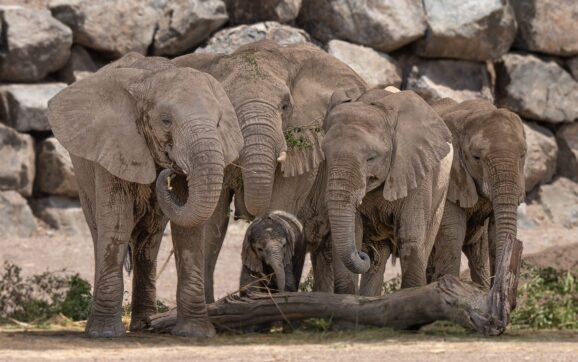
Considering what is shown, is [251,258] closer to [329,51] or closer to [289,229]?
[289,229]

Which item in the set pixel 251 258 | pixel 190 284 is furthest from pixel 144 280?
pixel 190 284

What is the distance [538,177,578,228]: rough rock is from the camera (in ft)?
64.2

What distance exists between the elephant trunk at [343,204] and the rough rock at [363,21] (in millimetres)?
8924

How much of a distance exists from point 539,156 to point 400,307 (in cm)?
980

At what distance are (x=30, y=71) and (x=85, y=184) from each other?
772cm

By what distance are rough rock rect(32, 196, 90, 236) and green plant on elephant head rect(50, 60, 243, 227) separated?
25.7 feet

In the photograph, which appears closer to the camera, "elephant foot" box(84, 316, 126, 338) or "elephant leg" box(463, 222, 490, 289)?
"elephant foot" box(84, 316, 126, 338)

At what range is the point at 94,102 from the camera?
10.0 meters

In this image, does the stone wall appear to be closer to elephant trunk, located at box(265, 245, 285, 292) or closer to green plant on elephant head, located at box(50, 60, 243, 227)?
elephant trunk, located at box(265, 245, 285, 292)

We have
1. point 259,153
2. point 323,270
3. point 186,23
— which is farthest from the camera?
point 186,23

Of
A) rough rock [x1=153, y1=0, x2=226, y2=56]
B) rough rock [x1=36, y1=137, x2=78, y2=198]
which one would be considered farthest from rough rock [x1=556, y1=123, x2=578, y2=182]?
rough rock [x1=36, y1=137, x2=78, y2=198]

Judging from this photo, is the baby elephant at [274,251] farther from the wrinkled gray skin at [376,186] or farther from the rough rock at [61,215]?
the rough rock at [61,215]

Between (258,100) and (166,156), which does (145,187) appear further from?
(258,100)

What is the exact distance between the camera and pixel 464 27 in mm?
19344
